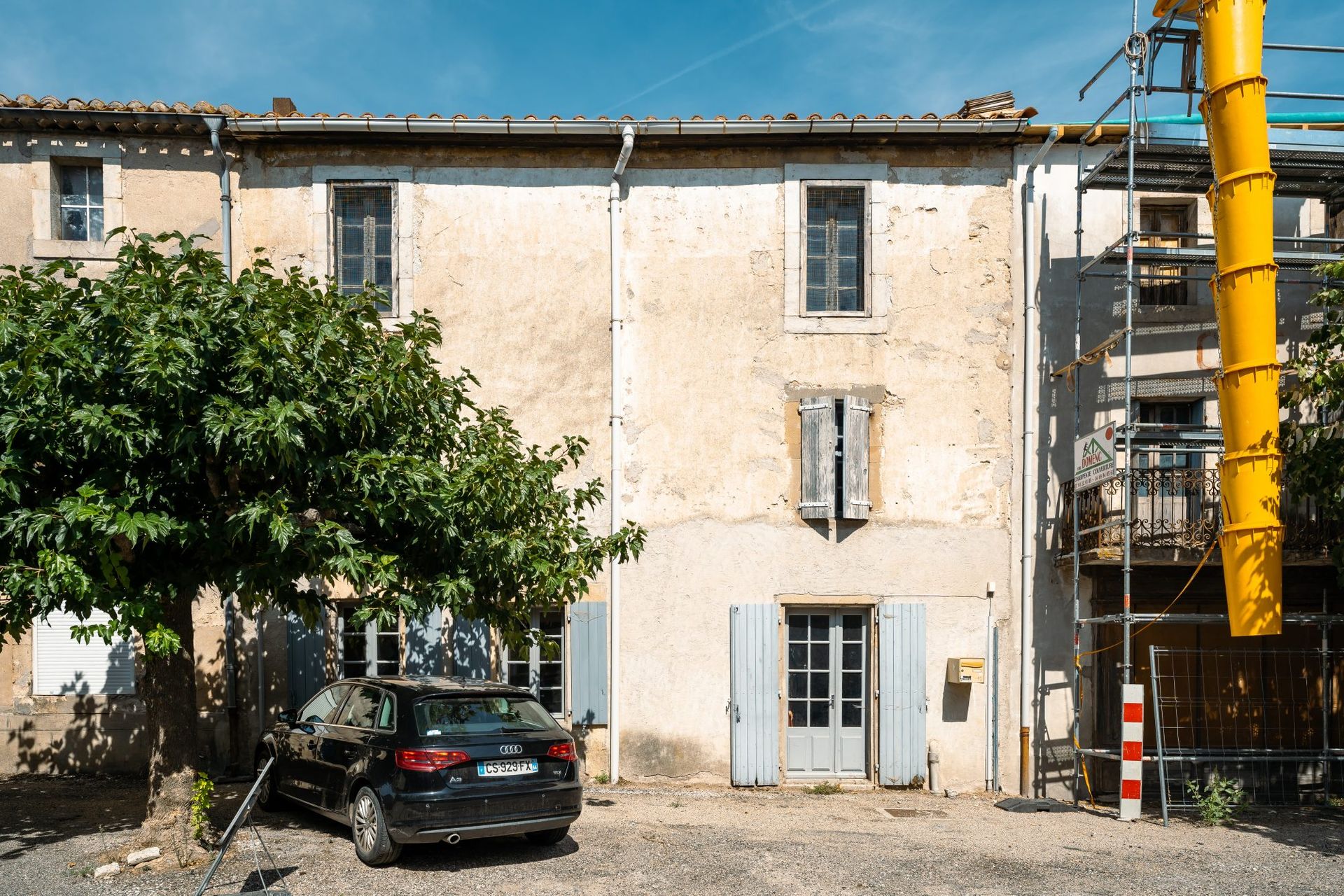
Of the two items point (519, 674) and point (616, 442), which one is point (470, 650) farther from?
point (616, 442)

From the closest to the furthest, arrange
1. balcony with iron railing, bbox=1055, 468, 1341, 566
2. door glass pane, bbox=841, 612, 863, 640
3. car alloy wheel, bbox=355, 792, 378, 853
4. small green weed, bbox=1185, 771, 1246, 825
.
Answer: car alloy wheel, bbox=355, 792, 378, 853 < small green weed, bbox=1185, 771, 1246, 825 < balcony with iron railing, bbox=1055, 468, 1341, 566 < door glass pane, bbox=841, 612, 863, 640

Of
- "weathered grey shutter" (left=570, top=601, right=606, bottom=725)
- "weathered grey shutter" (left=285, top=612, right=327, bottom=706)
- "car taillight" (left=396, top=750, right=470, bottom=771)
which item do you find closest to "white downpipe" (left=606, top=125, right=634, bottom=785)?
"weathered grey shutter" (left=570, top=601, right=606, bottom=725)

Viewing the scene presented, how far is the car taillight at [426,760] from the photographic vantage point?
23.1ft

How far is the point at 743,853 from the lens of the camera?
8000 mm

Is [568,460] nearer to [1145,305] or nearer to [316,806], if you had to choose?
[316,806]

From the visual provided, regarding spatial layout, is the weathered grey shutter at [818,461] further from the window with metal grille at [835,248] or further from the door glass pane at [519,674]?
the door glass pane at [519,674]


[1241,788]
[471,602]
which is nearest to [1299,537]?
[1241,788]

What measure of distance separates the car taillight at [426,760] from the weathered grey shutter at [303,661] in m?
4.14

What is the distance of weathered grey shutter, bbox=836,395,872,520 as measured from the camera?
11.0 m

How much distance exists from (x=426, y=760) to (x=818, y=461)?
17.9 feet

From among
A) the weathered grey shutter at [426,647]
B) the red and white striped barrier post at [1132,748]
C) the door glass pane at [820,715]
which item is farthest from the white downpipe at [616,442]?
the red and white striped barrier post at [1132,748]

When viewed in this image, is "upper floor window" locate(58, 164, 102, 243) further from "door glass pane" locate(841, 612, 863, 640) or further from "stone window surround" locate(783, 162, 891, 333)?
"door glass pane" locate(841, 612, 863, 640)

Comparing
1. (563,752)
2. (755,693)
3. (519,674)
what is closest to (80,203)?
(519,674)

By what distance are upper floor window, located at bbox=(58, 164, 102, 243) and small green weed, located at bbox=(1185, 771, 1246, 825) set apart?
12558 mm
